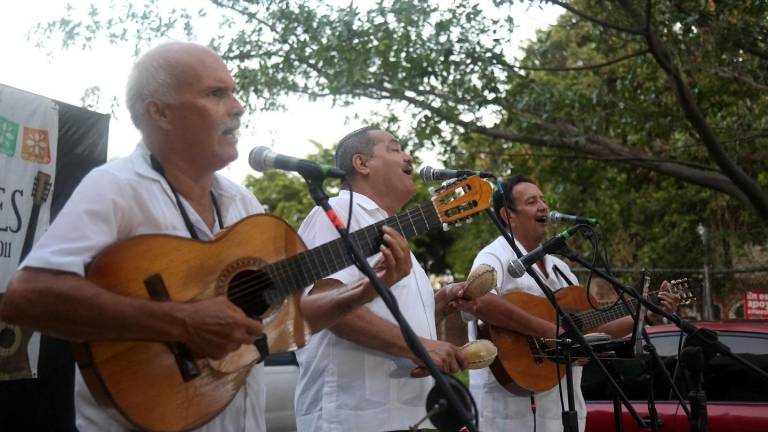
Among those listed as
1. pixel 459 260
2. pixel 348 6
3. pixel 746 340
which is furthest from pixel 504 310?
pixel 459 260

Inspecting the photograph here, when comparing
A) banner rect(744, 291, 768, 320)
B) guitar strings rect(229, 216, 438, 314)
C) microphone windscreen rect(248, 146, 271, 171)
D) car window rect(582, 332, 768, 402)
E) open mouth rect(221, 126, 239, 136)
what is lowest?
banner rect(744, 291, 768, 320)

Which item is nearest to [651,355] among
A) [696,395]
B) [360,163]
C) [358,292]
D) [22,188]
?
[696,395]

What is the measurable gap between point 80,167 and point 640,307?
9.99 feet

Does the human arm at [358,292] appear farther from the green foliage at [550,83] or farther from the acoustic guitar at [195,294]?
the green foliage at [550,83]

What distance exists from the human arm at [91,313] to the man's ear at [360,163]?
5.57 ft

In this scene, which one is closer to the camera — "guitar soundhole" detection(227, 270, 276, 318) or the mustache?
"guitar soundhole" detection(227, 270, 276, 318)

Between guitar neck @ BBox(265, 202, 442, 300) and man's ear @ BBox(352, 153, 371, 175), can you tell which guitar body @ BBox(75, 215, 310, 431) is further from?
man's ear @ BBox(352, 153, 371, 175)

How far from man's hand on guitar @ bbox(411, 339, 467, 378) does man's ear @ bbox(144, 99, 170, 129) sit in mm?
1358

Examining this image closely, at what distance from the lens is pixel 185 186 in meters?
2.93

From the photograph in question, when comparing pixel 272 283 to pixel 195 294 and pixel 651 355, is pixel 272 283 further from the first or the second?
pixel 651 355

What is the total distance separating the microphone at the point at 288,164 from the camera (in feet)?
9.24

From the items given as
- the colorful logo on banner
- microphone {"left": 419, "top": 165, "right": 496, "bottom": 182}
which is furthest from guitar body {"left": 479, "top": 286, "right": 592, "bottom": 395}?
the colorful logo on banner

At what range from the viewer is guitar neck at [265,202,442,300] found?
2.84m

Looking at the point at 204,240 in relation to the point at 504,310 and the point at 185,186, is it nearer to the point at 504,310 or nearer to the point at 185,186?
the point at 185,186
